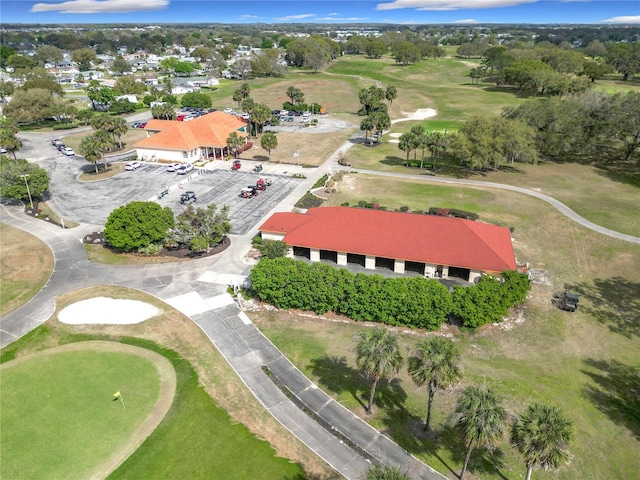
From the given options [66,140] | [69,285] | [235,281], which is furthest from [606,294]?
[66,140]

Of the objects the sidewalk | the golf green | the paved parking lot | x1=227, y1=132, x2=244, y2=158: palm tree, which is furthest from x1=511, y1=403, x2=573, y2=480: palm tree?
x1=227, y1=132, x2=244, y2=158: palm tree

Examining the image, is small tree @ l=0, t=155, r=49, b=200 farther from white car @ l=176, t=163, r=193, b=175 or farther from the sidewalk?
the sidewalk

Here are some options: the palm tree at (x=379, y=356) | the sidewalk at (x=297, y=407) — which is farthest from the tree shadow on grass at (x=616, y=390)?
the palm tree at (x=379, y=356)

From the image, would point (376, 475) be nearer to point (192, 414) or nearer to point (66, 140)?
point (192, 414)

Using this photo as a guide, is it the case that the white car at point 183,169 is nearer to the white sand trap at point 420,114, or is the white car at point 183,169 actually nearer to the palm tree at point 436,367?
the white sand trap at point 420,114

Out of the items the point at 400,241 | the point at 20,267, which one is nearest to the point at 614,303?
the point at 400,241

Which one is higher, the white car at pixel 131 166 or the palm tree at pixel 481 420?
the palm tree at pixel 481 420
